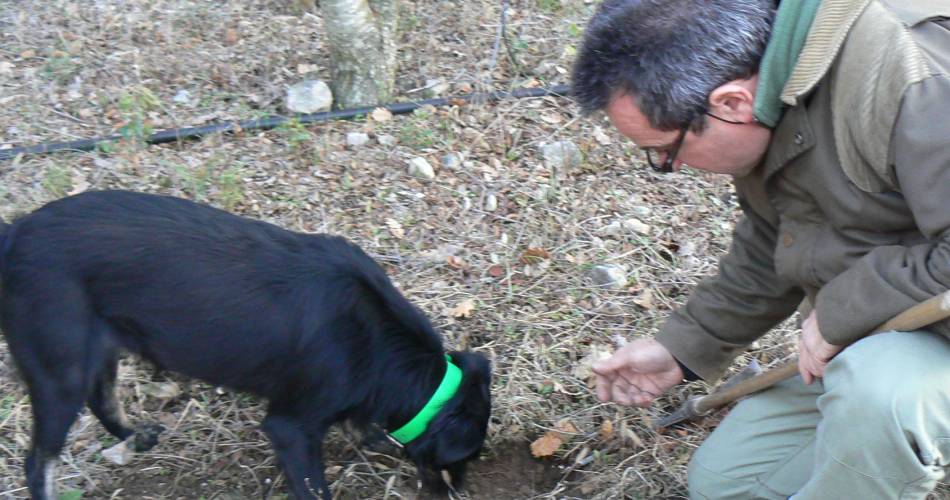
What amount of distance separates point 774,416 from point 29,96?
4.47 meters

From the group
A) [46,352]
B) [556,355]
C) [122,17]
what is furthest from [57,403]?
[122,17]

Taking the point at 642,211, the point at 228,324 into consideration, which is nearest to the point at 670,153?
the point at 228,324

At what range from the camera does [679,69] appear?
7.52 ft

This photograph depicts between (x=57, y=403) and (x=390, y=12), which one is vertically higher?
(x=390, y=12)

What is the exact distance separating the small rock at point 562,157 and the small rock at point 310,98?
1.32m

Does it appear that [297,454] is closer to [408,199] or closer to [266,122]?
[408,199]

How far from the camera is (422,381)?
3.06 metres

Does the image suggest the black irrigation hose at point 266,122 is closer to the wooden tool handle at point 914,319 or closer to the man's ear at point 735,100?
the wooden tool handle at point 914,319

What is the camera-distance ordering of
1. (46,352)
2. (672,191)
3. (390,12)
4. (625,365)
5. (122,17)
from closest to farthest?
(46,352) → (625,365) → (672,191) → (390,12) → (122,17)

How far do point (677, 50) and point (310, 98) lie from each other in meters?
3.22

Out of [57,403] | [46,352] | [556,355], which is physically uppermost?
[46,352]

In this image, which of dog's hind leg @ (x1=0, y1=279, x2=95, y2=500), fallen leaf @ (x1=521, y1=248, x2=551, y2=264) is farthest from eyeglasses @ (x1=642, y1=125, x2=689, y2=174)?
dog's hind leg @ (x1=0, y1=279, x2=95, y2=500)

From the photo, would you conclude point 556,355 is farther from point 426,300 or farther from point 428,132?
point 428,132

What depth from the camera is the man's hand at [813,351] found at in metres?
2.50
